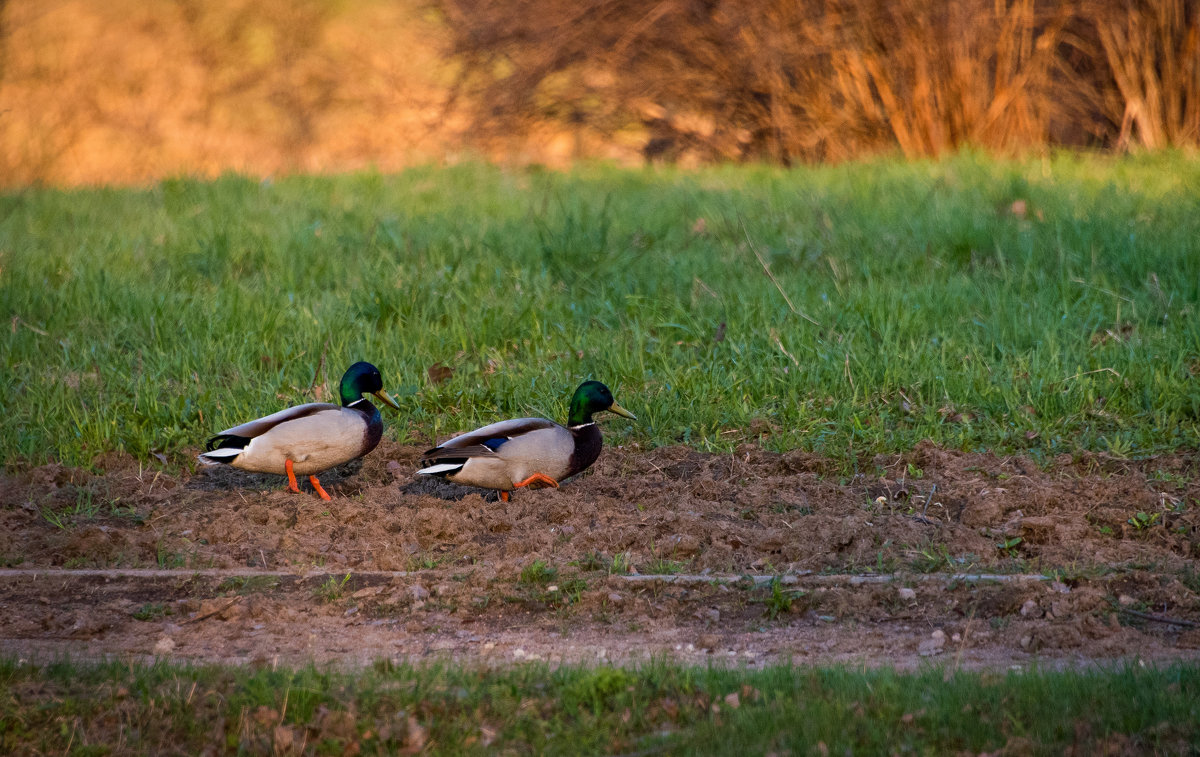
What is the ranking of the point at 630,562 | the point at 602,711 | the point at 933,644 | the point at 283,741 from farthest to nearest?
the point at 630,562
the point at 933,644
the point at 602,711
the point at 283,741

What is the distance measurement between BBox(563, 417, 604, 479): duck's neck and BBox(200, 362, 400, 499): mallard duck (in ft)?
3.10

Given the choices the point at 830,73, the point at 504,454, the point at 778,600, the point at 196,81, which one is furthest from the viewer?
the point at 196,81

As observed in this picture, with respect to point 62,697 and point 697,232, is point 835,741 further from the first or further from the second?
point 697,232

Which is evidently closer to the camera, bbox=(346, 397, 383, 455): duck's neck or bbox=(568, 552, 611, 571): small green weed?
bbox=(568, 552, 611, 571): small green weed

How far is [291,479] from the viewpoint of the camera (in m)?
5.61

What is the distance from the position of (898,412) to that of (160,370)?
4277mm

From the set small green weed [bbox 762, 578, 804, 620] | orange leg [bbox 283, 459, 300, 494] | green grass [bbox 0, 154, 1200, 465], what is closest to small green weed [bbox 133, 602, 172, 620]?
orange leg [bbox 283, 459, 300, 494]

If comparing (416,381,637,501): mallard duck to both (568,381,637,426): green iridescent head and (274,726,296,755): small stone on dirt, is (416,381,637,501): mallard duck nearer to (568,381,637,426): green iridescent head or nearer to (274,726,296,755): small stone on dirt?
(568,381,637,426): green iridescent head

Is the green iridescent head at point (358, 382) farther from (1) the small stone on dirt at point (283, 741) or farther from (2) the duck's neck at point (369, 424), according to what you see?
(1) the small stone on dirt at point (283, 741)

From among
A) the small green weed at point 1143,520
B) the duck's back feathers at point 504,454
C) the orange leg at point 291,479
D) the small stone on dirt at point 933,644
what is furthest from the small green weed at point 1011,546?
the orange leg at point 291,479

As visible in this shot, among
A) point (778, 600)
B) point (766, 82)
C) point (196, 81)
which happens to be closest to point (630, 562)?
point (778, 600)

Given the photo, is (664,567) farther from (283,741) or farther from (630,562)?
(283,741)

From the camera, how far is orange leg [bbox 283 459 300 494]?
5.44 m

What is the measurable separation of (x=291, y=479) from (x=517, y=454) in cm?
114
